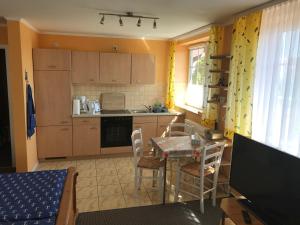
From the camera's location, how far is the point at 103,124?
15.9ft

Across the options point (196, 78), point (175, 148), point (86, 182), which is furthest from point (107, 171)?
point (196, 78)

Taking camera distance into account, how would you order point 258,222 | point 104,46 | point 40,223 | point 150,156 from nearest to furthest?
point 40,223
point 258,222
point 150,156
point 104,46

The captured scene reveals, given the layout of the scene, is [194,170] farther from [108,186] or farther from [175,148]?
[108,186]

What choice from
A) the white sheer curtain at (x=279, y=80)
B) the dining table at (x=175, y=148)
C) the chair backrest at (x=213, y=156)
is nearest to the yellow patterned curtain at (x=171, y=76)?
the dining table at (x=175, y=148)

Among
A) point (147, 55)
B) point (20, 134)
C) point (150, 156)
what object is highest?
point (147, 55)

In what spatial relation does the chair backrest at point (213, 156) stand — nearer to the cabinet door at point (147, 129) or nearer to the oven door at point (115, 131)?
the cabinet door at point (147, 129)

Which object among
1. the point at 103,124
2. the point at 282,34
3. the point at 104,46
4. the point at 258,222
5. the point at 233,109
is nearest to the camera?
the point at 258,222

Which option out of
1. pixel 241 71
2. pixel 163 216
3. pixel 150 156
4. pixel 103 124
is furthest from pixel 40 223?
pixel 103 124

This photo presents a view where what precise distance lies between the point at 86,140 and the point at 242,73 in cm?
319

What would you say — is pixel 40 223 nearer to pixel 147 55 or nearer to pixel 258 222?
pixel 258 222

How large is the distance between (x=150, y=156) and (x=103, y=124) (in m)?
1.56

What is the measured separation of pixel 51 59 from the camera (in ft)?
14.7

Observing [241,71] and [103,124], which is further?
[103,124]

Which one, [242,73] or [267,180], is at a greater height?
[242,73]
